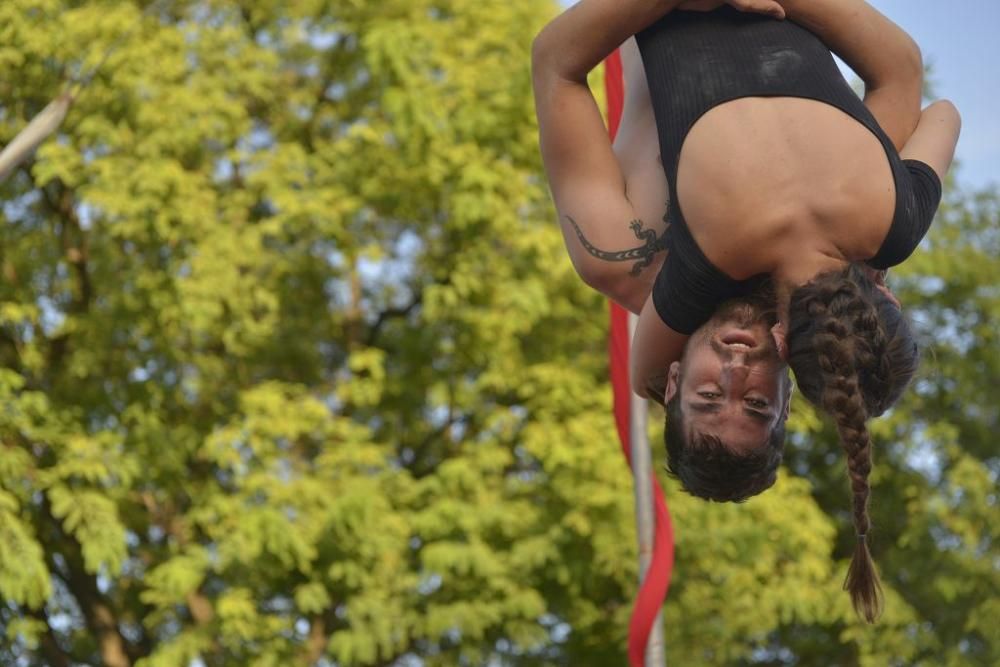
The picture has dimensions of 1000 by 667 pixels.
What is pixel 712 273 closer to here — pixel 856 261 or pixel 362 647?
pixel 856 261

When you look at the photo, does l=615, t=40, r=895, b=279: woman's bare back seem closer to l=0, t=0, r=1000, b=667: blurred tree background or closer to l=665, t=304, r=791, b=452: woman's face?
l=665, t=304, r=791, b=452: woman's face

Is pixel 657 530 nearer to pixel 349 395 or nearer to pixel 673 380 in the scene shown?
pixel 673 380

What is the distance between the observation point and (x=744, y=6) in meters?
2.30

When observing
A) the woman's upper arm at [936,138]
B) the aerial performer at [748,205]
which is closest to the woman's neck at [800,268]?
the aerial performer at [748,205]

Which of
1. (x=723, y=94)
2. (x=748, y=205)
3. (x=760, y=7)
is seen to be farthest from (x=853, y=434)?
(x=760, y=7)

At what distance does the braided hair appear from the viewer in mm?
2117

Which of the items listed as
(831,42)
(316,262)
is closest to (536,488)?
(316,262)

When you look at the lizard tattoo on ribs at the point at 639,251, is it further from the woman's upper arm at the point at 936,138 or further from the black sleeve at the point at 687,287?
the woman's upper arm at the point at 936,138

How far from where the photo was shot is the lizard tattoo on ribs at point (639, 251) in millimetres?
2383

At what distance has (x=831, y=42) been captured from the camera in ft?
7.91

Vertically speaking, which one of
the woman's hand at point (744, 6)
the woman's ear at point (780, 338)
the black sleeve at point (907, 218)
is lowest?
the woman's ear at point (780, 338)

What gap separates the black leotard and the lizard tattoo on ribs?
4cm

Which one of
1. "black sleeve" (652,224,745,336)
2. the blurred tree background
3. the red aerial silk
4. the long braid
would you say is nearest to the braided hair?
the long braid

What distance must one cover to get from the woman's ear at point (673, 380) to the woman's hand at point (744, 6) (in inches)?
20.9
